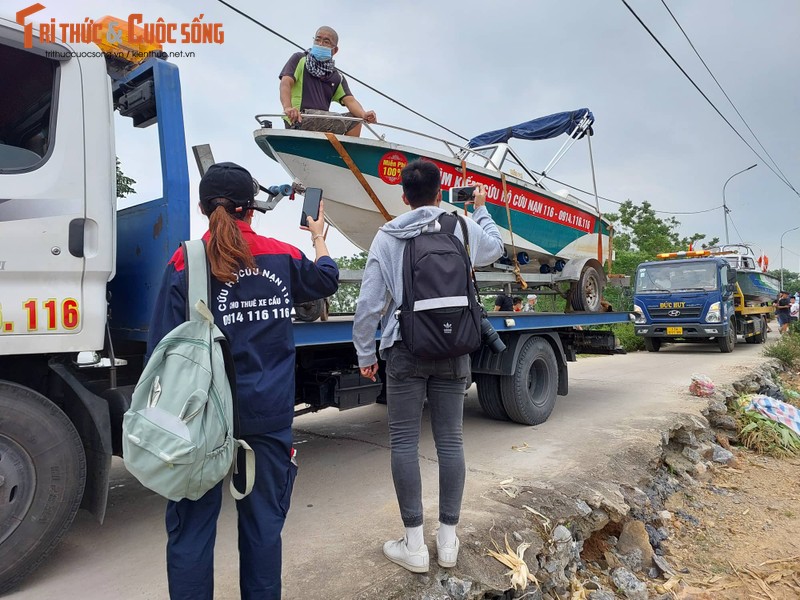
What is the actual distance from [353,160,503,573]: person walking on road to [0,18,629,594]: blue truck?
3.47 ft

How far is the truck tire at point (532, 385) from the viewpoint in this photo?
5328mm

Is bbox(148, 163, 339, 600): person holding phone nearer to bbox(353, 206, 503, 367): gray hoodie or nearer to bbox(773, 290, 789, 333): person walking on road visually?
bbox(353, 206, 503, 367): gray hoodie

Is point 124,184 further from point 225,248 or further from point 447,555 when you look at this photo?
point 447,555

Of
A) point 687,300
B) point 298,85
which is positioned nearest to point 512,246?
point 298,85

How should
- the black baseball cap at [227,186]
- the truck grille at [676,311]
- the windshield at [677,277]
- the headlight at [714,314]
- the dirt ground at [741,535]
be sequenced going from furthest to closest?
the windshield at [677,277], the truck grille at [676,311], the headlight at [714,314], the dirt ground at [741,535], the black baseball cap at [227,186]

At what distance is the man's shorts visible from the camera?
4.77 metres

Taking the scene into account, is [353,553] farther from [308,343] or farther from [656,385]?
[656,385]

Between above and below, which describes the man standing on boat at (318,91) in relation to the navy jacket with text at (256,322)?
above

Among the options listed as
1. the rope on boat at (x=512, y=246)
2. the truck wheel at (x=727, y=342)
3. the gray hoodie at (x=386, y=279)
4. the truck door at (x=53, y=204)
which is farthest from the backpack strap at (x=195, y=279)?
the truck wheel at (x=727, y=342)

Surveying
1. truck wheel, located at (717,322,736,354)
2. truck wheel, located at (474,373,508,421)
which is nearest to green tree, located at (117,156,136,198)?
truck wheel, located at (474,373,508,421)

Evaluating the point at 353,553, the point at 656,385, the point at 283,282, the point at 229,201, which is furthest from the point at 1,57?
the point at 656,385

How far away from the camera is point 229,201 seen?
1984 mm

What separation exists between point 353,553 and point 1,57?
2.82 meters

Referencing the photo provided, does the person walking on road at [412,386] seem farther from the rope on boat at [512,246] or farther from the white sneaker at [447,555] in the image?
the rope on boat at [512,246]
